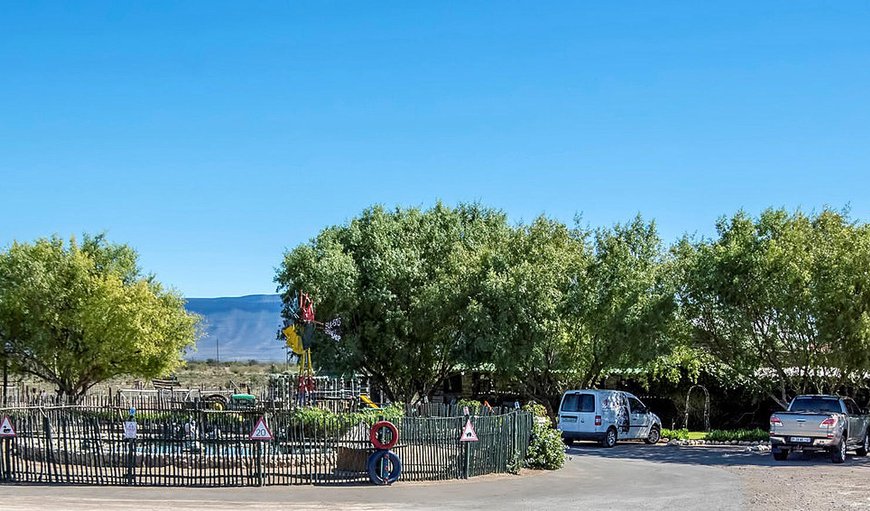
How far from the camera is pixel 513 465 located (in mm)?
23234

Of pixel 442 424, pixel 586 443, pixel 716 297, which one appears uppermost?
pixel 716 297

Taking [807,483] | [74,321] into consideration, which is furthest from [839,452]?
[74,321]

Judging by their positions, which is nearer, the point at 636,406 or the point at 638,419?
the point at 638,419

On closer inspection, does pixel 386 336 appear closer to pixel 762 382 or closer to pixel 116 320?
pixel 116 320

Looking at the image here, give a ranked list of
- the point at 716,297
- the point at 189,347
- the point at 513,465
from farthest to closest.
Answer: the point at 189,347
the point at 716,297
the point at 513,465

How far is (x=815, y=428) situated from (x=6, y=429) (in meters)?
20.0

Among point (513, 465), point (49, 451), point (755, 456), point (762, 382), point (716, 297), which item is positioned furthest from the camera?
point (762, 382)

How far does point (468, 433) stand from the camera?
2158 centimetres

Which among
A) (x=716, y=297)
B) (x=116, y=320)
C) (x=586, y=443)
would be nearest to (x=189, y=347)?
(x=116, y=320)

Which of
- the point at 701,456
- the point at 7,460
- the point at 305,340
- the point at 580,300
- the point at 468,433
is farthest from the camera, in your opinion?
the point at 580,300

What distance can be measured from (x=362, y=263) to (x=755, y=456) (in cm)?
2228

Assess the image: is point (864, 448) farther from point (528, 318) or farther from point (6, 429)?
point (6, 429)

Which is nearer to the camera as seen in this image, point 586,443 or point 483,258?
point 586,443

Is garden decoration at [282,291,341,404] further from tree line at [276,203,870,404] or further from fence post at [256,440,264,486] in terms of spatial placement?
tree line at [276,203,870,404]
